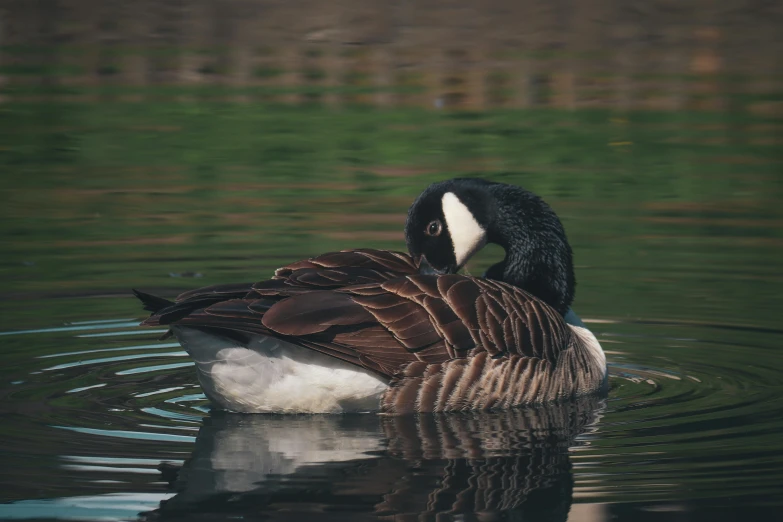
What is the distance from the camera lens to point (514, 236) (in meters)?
10.3

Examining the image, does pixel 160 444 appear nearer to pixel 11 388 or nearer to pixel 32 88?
pixel 11 388

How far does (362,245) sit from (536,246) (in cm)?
395

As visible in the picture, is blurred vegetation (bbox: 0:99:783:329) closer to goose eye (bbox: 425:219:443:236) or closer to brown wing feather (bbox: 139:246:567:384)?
goose eye (bbox: 425:219:443:236)

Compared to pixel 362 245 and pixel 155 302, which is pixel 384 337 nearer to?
pixel 155 302

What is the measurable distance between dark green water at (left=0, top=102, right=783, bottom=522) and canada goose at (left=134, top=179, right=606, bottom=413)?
194mm

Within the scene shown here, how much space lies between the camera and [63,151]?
67.8 ft

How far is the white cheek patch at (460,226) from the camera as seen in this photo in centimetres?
1002

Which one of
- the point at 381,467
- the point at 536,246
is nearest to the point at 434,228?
the point at 536,246

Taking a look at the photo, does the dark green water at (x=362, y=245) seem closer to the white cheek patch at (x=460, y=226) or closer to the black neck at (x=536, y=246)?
the black neck at (x=536, y=246)

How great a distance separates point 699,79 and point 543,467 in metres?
19.6

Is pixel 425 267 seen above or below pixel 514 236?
below

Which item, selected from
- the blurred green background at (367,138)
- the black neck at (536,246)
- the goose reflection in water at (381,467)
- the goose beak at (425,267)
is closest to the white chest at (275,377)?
the goose reflection in water at (381,467)

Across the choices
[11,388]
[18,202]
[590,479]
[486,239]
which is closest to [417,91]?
[18,202]

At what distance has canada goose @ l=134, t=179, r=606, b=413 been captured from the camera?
851 centimetres
